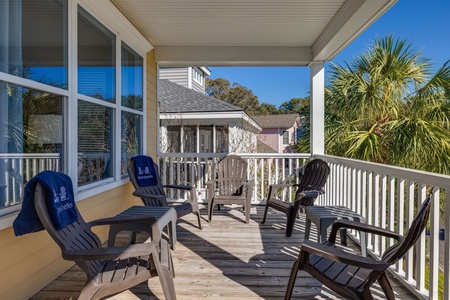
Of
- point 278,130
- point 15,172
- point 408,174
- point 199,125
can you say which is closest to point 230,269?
point 408,174

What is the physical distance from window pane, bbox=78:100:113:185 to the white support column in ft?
10.7

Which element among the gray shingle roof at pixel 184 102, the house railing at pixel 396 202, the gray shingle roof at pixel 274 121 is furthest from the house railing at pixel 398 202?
the gray shingle roof at pixel 274 121

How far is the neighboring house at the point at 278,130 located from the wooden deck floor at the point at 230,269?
17.0m

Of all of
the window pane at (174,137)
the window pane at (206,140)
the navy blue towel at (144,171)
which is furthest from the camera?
the window pane at (206,140)

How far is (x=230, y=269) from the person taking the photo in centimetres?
286

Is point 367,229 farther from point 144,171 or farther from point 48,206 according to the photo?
point 144,171

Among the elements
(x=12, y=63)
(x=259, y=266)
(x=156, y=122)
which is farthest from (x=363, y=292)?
(x=156, y=122)

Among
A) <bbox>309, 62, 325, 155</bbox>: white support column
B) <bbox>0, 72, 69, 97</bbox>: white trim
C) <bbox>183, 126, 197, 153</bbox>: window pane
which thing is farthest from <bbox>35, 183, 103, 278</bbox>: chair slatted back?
<bbox>183, 126, 197, 153</bbox>: window pane

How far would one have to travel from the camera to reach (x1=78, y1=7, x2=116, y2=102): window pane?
10.2 feet

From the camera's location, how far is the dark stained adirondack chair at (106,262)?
1.82 meters

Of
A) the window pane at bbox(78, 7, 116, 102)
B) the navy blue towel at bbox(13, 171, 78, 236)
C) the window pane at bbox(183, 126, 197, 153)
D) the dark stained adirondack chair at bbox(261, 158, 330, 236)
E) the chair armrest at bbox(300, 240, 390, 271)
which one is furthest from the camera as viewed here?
the window pane at bbox(183, 126, 197, 153)

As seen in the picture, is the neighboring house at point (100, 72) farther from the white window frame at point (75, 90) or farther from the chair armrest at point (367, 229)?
the chair armrest at point (367, 229)

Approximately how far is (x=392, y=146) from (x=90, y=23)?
4789 millimetres

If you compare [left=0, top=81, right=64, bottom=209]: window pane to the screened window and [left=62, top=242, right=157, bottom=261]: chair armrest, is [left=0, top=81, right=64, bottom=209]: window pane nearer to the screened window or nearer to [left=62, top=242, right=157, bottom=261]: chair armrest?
[left=62, top=242, right=157, bottom=261]: chair armrest
